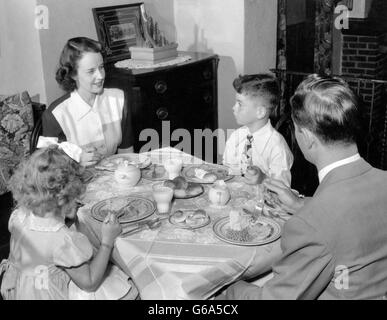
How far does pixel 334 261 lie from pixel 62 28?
278cm

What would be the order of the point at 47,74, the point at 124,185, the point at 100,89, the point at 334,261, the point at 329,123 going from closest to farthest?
the point at 334,261, the point at 329,123, the point at 124,185, the point at 100,89, the point at 47,74

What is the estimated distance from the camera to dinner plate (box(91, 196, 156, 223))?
2018mm

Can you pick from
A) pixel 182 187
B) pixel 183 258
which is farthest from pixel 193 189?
pixel 183 258

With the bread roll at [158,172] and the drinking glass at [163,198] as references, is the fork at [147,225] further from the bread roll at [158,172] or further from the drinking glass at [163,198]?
the bread roll at [158,172]

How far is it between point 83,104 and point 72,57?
25cm

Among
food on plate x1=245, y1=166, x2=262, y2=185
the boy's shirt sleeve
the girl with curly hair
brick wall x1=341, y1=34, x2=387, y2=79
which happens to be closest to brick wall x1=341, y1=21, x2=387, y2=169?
brick wall x1=341, y1=34, x2=387, y2=79

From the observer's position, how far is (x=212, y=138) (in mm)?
4477

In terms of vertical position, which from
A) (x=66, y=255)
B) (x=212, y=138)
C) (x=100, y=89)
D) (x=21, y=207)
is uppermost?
(x=100, y=89)

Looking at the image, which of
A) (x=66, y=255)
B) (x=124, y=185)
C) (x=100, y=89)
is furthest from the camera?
(x=100, y=89)

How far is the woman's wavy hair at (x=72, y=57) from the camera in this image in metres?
2.85

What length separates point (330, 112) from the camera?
5.23 ft

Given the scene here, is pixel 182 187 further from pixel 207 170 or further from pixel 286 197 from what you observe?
pixel 286 197
